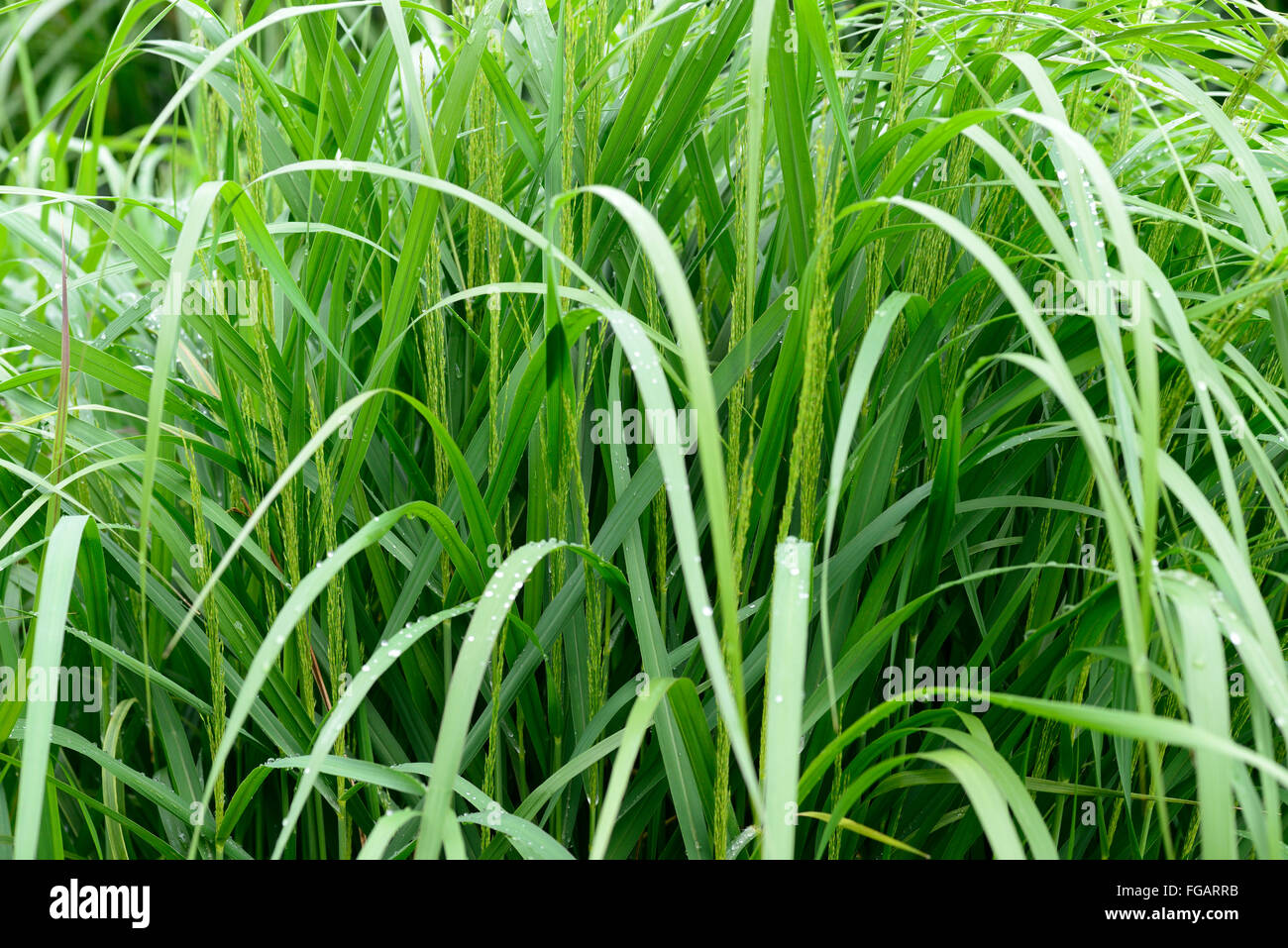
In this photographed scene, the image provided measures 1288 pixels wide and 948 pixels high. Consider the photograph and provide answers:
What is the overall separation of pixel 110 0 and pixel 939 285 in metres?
3.12

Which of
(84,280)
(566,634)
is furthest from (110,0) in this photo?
(566,634)

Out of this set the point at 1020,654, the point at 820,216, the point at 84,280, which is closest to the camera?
the point at 820,216

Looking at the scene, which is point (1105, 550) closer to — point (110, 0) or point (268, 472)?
point (268, 472)

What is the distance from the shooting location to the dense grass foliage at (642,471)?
1.57 ft

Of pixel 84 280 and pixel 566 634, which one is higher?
pixel 84 280

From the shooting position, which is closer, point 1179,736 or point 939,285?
point 1179,736

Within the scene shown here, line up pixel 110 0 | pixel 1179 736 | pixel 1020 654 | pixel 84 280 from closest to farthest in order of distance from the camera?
1. pixel 1179 736
2. pixel 1020 654
3. pixel 84 280
4. pixel 110 0

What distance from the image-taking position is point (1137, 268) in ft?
1.30

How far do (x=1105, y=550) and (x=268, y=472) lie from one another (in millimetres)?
604

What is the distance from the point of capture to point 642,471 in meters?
0.58

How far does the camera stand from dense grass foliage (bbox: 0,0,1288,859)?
1.57ft
